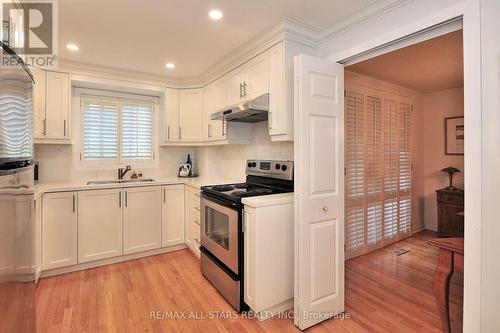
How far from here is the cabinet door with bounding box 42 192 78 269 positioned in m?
2.69

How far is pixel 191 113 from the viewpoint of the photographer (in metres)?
3.76

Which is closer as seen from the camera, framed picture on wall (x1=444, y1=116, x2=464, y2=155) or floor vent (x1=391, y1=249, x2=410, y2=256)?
floor vent (x1=391, y1=249, x2=410, y2=256)

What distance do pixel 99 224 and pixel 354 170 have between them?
10.4 ft

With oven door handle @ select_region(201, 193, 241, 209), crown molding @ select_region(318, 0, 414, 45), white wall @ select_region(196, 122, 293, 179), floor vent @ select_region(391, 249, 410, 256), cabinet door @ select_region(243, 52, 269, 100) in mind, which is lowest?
floor vent @ select_region(391, 249, 410, 256)

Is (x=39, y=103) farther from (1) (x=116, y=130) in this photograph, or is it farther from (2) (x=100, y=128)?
(1) (x=116, y=130)

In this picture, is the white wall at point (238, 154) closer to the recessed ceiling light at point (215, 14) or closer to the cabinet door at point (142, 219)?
the cabinet door at point (142, 219)

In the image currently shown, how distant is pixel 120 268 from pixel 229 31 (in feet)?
9.26

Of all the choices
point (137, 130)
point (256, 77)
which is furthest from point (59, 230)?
point (256, 77)

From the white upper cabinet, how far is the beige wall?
17.5 feet

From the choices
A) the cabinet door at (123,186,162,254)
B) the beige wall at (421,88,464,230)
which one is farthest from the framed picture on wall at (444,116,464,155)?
the cabinet door at (123,186,162,254)

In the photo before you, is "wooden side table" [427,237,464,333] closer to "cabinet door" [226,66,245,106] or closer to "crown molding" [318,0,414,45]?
"crown molding" [318,0,414,45]

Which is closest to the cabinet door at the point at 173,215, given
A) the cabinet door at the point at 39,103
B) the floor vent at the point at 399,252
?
the cabinet door at the point at 39,103

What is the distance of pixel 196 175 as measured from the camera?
13.5 feet

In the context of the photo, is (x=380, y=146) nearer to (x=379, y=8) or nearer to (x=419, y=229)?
(x=419, y=229)
